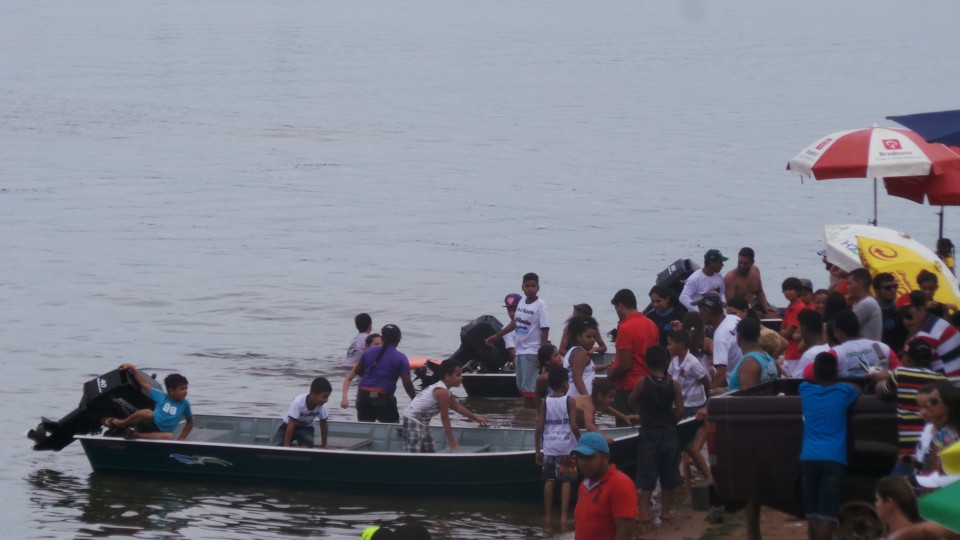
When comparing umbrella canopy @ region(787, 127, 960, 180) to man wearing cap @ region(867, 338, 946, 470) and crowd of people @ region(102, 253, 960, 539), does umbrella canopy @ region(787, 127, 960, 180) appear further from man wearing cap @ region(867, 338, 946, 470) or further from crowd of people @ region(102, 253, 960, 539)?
man wearing cap @ region(867, 338, 946, 470)

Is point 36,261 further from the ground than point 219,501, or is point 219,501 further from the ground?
point 36,261

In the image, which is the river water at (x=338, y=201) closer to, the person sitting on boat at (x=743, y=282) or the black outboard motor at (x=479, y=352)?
the black outboard motor at (x=479, y=352)

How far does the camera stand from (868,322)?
1109 cm

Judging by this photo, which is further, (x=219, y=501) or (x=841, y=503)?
(x=219, y=501)

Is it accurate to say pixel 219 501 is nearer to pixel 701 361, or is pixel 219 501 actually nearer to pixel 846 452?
pixel 701 361

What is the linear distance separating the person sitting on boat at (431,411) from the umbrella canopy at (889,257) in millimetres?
4026

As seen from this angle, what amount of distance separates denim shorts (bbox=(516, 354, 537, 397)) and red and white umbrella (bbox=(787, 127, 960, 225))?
4.03 meters

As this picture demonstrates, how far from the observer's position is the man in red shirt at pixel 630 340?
12977mm

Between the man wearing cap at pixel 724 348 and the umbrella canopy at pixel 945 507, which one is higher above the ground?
the man wearing cap at pixel 724 348

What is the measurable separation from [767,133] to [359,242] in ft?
93.8

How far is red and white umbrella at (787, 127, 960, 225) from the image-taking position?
1462 cm

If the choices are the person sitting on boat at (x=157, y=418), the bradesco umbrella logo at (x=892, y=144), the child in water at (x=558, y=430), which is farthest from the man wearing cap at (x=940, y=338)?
the person sitting on boat at (x=157, y=418)

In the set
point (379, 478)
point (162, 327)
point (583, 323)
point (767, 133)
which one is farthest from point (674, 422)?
point (767, 133)

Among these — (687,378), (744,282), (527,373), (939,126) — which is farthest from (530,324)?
(939,126)
